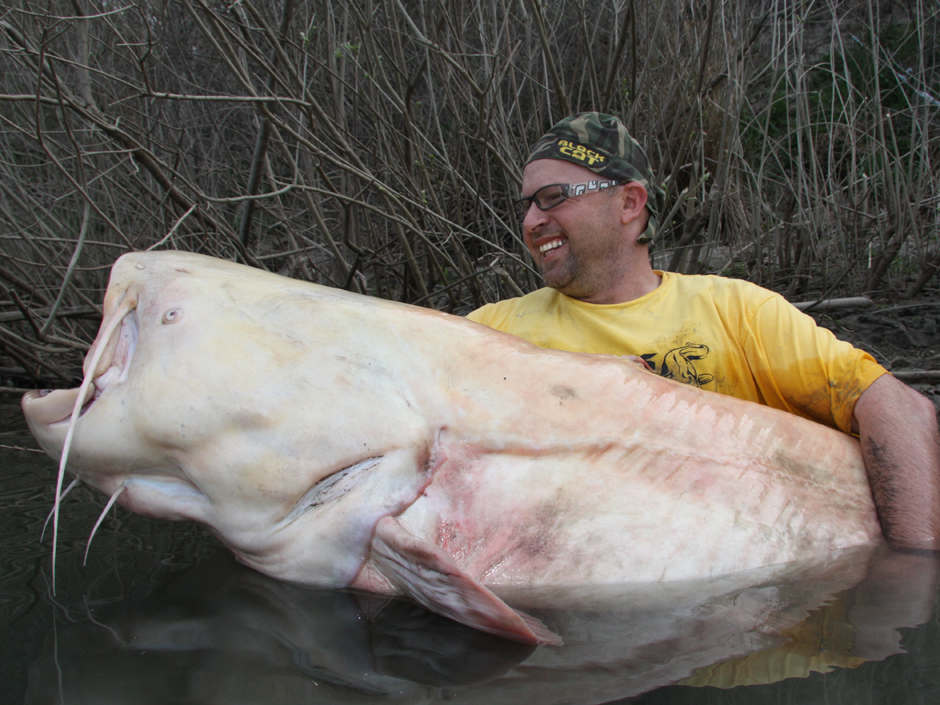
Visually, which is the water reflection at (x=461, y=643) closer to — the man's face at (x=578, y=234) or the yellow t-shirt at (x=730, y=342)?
the yellow t-shirt at (x=730, y=342)

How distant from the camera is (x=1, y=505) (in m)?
2.35

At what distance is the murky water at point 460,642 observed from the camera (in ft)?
3.86

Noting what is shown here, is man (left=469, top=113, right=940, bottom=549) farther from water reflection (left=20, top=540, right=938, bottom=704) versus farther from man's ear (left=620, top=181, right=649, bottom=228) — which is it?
water reflection (left=20, top=540, right=938, bottom=704)

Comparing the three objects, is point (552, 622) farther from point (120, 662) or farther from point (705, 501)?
point (120, 662)

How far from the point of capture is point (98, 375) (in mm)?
1516

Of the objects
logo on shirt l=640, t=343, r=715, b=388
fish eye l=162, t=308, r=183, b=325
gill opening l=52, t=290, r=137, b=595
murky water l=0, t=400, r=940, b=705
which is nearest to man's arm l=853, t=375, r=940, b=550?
murky water l=0, t=400, r=940, b=705

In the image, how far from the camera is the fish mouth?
1.50 metres

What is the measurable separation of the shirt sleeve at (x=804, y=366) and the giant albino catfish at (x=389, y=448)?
1.71 ft

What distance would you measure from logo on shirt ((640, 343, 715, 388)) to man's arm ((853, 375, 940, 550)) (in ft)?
1.48

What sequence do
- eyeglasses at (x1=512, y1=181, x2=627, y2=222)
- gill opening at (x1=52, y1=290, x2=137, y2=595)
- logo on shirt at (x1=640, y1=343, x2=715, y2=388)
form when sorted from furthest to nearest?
1. eyeglasses at (x1=512, y1=181, x2=627, y2=222)
2. logo on shirt at (x1=640, y1=343, x2=715, y2=388)
3. gill opening at (x1=52, y1=290, x2=137, y2=595)

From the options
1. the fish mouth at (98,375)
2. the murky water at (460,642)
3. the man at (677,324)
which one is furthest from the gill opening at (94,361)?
the man at (677,324)

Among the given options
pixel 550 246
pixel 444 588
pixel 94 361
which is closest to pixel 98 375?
pixel 94 361

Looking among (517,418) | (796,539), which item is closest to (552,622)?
(517,418)

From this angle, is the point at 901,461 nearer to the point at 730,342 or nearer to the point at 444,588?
the point at 730,342
